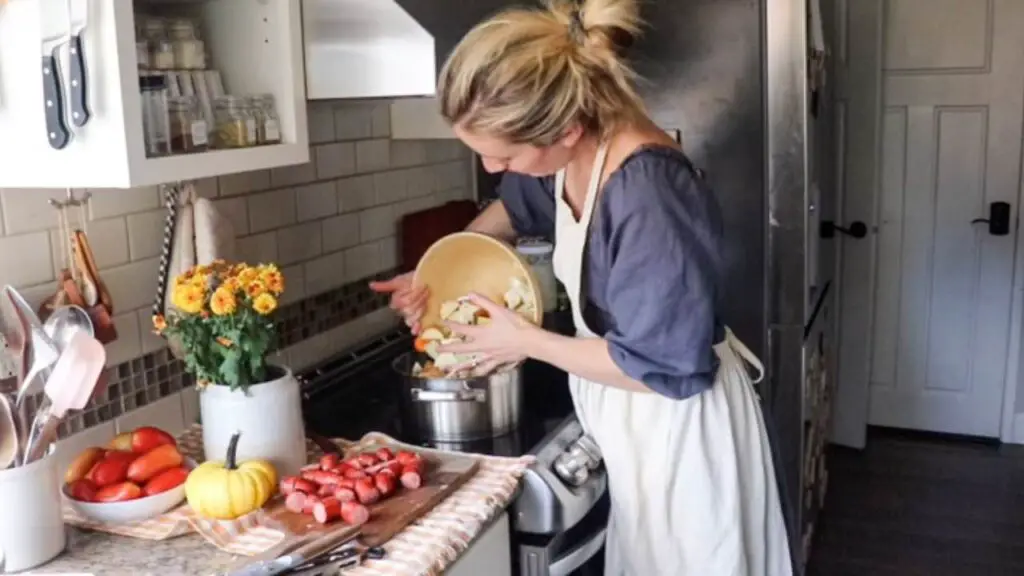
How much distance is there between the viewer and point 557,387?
208 centimetres

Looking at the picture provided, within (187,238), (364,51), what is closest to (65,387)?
(187,238)

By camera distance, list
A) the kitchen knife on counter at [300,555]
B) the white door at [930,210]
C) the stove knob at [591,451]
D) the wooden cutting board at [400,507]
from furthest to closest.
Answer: the white door at [930,210], the stove knob at [591,451], the wooden cutting board at [400,507], the kitchen knife on counter at [300,555]

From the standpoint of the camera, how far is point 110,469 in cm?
148

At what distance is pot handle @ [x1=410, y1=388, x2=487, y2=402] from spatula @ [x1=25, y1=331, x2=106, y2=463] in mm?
562

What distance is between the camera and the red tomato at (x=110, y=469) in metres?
1.47

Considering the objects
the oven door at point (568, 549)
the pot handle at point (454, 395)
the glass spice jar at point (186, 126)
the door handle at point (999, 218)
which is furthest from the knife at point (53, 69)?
the door handle at point (999, 218)

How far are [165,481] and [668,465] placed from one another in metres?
0.78

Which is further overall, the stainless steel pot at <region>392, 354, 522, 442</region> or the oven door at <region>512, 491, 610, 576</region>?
the stainless steel pot at <region>392, 354, 522, 442</region>

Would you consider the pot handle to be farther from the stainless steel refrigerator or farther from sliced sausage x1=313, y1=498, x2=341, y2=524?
the stainless steel refrigerator

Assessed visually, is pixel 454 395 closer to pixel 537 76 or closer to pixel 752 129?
pixel 537 76

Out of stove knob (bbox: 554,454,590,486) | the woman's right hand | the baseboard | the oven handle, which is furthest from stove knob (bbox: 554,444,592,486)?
the baseboard

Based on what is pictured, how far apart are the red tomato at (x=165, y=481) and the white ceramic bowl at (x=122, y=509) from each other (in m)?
0.01

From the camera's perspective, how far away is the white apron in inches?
66.9

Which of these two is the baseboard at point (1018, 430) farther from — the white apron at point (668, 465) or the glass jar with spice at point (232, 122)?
the glass jar with spice at point (232, 122)
